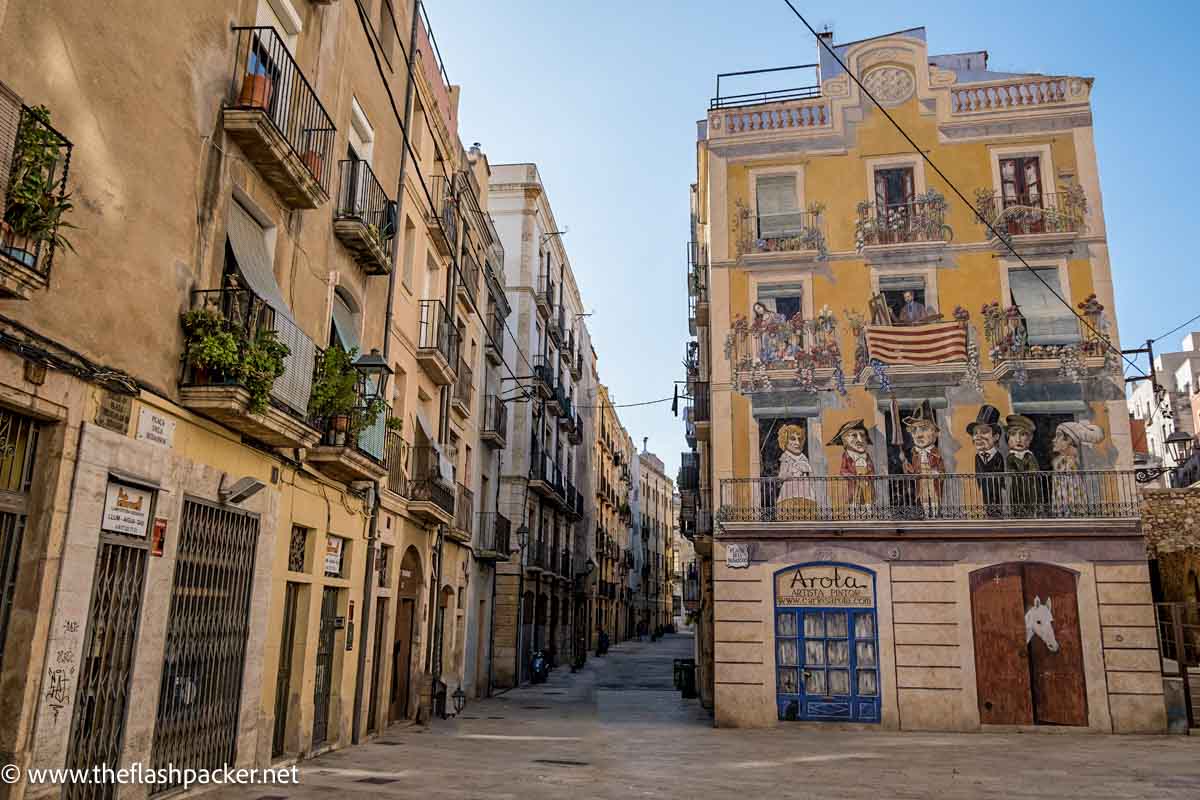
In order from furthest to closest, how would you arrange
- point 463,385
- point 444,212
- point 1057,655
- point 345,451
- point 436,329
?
point 463,385 < point 444,212 < point 436,329 < point 1057,655 < point 345,451

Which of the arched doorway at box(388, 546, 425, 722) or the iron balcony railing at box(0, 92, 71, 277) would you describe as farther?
the arched doorway at box(388, 546, 425, 722)

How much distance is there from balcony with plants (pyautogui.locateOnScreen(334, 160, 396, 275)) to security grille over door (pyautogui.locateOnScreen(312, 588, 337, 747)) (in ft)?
17.1

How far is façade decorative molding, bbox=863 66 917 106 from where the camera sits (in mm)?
21609

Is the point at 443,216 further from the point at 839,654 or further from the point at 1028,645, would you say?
the point at 1028,645

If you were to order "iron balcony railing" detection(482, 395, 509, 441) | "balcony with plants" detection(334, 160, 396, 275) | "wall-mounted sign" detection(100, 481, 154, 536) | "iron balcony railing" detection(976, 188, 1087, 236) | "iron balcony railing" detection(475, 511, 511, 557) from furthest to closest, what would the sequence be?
"iron balcony railing" detection(482, 395, 509, 441), "iron balcony railing" detection(475, 511, 511, 557), "iron balcony railing" detection(976, 188, 1087, 236), "balcony with plants" detection(334, 160, 396, 275), "wall-mounted sign" detection(100, 481, 154, 536)

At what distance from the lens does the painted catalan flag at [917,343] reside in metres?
20.1

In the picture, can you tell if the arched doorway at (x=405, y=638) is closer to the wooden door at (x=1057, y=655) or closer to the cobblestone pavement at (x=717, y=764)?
the cobblestone pavement at (x=717, y=764)

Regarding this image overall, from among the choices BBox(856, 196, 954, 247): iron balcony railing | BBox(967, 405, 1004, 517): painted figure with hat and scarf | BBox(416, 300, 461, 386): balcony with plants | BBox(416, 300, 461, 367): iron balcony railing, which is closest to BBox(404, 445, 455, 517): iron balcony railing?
BBox(416, 300, 461, 386): balcony with plants

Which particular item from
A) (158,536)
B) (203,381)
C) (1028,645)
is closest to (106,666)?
(158,536)

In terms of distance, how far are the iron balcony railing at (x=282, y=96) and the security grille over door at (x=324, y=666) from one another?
615 centimetres

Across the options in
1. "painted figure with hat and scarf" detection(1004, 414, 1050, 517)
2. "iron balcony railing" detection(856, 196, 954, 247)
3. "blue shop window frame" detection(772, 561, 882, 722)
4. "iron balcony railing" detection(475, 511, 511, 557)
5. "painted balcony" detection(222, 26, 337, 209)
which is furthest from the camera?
"iron balcony railing" detection(475, 511, 511, 557)

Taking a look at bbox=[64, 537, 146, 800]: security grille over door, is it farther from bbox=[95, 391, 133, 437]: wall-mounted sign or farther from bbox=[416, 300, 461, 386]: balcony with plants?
bbox=[416, 300, 461, 386]: balcony with plants

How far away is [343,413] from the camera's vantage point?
12.6 meters

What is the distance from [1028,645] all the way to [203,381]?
16290mm
